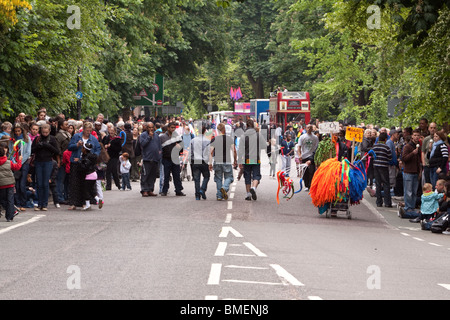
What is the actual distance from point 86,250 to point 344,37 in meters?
31.6

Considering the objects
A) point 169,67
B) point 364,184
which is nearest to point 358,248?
point 364,184

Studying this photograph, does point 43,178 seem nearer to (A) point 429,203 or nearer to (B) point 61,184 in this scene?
(B) point 61,184

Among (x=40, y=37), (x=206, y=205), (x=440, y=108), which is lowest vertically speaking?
(x=206, y=205)

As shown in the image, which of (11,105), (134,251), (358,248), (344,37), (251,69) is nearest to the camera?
(134,251)

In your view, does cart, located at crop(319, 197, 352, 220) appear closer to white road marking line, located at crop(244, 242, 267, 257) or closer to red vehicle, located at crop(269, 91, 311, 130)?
white road marking line, located at crop(244, 242, 267, 257)

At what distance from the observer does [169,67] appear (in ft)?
164

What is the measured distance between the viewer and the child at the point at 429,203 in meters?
18.0

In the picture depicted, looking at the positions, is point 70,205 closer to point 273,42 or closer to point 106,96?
point 106,96

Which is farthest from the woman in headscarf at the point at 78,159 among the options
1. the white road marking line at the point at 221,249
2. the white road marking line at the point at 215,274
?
the white road marking line at the point at 215,274

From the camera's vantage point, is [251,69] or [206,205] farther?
[251,69]

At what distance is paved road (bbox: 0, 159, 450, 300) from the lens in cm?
912

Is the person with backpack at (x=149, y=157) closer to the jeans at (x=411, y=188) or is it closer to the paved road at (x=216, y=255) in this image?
the paved road at (x=216, y=255)

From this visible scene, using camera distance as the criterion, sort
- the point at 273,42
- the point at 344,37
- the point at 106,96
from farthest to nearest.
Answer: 1. the point at 273,42
2. the point at 344,37
3. the point at 106,96

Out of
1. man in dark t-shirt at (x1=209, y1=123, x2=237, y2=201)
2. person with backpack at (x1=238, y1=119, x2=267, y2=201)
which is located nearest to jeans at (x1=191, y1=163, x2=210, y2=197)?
man in dark t-shirt at (x1=209, y1=123, x2=237, y2=201)
